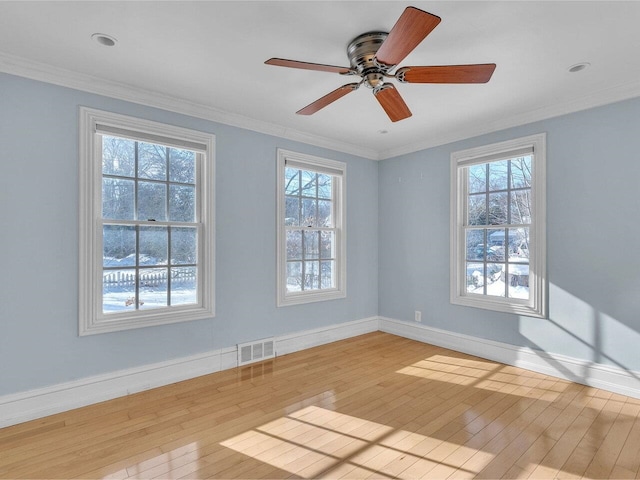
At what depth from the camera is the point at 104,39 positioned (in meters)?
2.31

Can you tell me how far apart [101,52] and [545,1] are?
9.54 ft

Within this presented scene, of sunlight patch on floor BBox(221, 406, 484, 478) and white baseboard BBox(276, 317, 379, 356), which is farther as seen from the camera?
white baseboard BBox(276, 317, 379, 356)

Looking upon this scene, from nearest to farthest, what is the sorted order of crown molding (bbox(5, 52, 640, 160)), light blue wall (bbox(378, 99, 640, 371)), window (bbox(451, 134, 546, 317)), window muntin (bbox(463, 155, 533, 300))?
crown molding (bbox(5, 52, 640, 160)), light blue wall (bbox(378, 99, 640, 371)), window (bbox(451, 134, 546, 317)), window muntin (bbox(463, 155, 533, 300))

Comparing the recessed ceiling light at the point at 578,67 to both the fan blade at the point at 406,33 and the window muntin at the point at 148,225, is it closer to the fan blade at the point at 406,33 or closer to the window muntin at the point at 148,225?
the fan blade at the point at 406,33

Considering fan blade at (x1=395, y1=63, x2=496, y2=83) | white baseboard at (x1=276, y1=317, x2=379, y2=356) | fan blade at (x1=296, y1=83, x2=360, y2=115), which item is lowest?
white baseboard at (x1=276, y1=317, x2=379, y2=356)

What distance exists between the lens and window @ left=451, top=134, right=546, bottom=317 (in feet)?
11.6

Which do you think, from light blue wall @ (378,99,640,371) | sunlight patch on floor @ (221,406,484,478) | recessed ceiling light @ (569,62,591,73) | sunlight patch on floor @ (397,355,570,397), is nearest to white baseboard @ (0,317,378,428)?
sunlight patch on floor @ (221,406,484,478)

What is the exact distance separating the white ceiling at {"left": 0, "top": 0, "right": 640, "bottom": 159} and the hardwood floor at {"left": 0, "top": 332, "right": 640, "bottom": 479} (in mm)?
2653

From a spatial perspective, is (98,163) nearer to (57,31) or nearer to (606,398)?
(57,31)

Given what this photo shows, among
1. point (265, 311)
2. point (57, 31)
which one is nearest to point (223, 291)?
point (265, 311)

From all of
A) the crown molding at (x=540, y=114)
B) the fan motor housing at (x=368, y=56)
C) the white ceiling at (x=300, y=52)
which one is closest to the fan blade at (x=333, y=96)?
the fan motor housing at (x=368, y=56)

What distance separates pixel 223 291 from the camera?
11.9 feet

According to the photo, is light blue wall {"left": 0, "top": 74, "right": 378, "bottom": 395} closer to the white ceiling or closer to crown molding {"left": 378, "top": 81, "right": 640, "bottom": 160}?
the white ceiling

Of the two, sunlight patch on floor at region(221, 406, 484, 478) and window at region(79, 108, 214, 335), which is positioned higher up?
window at region(79, 108, 214, 335)
